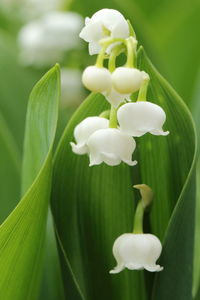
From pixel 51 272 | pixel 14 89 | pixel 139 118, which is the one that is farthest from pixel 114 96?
pixel 14 89

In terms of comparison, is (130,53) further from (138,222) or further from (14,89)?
(14,89)

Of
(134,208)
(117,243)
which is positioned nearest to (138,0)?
(134,208)

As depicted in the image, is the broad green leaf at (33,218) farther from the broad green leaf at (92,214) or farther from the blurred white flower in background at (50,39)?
the blurred white flower in background at (50,39)

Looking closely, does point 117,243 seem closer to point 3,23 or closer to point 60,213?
point 60,213

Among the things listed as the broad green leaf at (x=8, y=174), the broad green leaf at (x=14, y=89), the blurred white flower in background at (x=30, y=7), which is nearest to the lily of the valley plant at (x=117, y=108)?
the broad green leaf at (x=8, y=174)

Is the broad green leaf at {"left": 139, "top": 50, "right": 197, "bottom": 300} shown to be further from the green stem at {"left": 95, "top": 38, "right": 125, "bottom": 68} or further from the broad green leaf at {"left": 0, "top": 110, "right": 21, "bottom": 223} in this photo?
the broad green leaf at {"left": 0, "top": 110, "right": 21, "bottom": 223}
